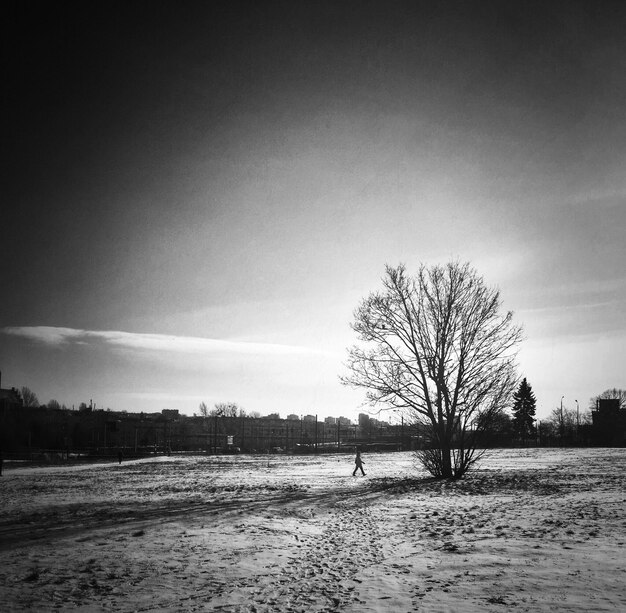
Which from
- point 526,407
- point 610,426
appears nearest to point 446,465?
point 610,426

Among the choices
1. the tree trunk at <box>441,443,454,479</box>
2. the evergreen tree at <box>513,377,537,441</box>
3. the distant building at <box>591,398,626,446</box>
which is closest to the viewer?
the tree trunk at <box>441,443,454,479</box>

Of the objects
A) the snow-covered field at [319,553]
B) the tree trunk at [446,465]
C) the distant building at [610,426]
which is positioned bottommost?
the snow-covered field at [319,553]

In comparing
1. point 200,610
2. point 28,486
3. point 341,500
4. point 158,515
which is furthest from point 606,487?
point 28,486

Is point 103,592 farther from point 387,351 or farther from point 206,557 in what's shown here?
point 387,351

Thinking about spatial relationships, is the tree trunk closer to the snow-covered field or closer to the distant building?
the snow-covered field

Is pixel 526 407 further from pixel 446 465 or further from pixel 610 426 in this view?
pixel 446 465

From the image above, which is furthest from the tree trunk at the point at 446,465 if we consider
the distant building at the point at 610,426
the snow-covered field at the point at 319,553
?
the distant building at the point at 610,426

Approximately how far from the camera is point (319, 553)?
33.3 ft

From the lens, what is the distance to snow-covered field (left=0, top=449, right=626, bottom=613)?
23.9ft

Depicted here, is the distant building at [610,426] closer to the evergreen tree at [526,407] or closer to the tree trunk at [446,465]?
the evergreen tree at [526,407]

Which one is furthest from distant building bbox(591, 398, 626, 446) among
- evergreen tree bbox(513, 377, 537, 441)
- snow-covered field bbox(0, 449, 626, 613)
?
snow-covered field bbox(0, 449, 626, 613)

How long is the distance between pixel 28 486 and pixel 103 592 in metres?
20.6

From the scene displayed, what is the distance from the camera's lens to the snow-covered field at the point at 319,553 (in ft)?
23.9

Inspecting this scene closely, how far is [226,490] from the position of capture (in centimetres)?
2209
